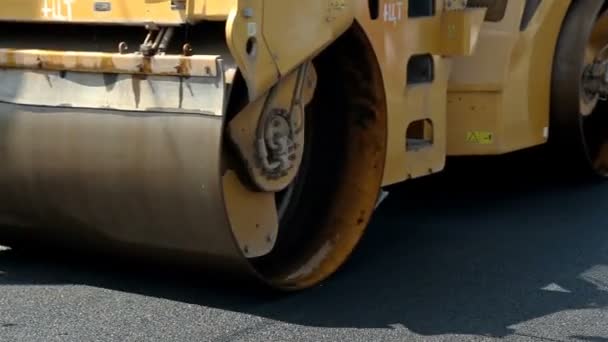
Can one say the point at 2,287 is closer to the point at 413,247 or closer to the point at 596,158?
the point at 413,247

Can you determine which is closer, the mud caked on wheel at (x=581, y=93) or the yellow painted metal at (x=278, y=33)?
the yellow painted metal at (x=278, y=33)

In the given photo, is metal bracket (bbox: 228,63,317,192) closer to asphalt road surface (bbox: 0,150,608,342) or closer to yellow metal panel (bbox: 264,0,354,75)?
yellow metal panel (bbox: 264,0,354,75)

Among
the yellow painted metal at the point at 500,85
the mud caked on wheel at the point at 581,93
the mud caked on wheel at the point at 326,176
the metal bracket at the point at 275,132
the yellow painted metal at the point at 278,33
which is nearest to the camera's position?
the yellow painted metal at the point at 278,33

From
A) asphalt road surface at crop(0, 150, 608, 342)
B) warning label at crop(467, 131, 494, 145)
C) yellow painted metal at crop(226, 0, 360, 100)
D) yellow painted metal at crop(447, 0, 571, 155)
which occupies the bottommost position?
asphalt road surface at crop(0, 150, 608, 342)

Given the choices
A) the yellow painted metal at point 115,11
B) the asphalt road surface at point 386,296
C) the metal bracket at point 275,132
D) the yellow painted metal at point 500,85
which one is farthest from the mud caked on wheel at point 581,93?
the yellow painted metal at point 115,11

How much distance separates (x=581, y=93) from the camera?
658cm

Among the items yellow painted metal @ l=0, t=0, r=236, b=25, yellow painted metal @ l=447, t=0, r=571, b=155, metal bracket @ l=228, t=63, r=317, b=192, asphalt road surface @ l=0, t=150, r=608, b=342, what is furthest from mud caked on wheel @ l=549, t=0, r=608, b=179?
yellow painted metal @ l=0, t=0, r=236, b=25

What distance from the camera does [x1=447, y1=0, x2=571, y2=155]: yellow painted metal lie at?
582 centimetres

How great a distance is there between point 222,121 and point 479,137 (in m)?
1.98

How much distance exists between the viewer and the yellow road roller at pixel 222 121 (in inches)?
169

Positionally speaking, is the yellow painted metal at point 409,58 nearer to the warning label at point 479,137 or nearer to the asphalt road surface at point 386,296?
the warning label at point 479,137

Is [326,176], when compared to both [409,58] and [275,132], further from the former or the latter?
Result: [275,132]

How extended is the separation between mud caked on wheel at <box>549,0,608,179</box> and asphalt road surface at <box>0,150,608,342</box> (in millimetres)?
520

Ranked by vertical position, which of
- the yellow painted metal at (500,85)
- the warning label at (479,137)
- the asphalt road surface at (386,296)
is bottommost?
the asphalt road surface at (386,296)
